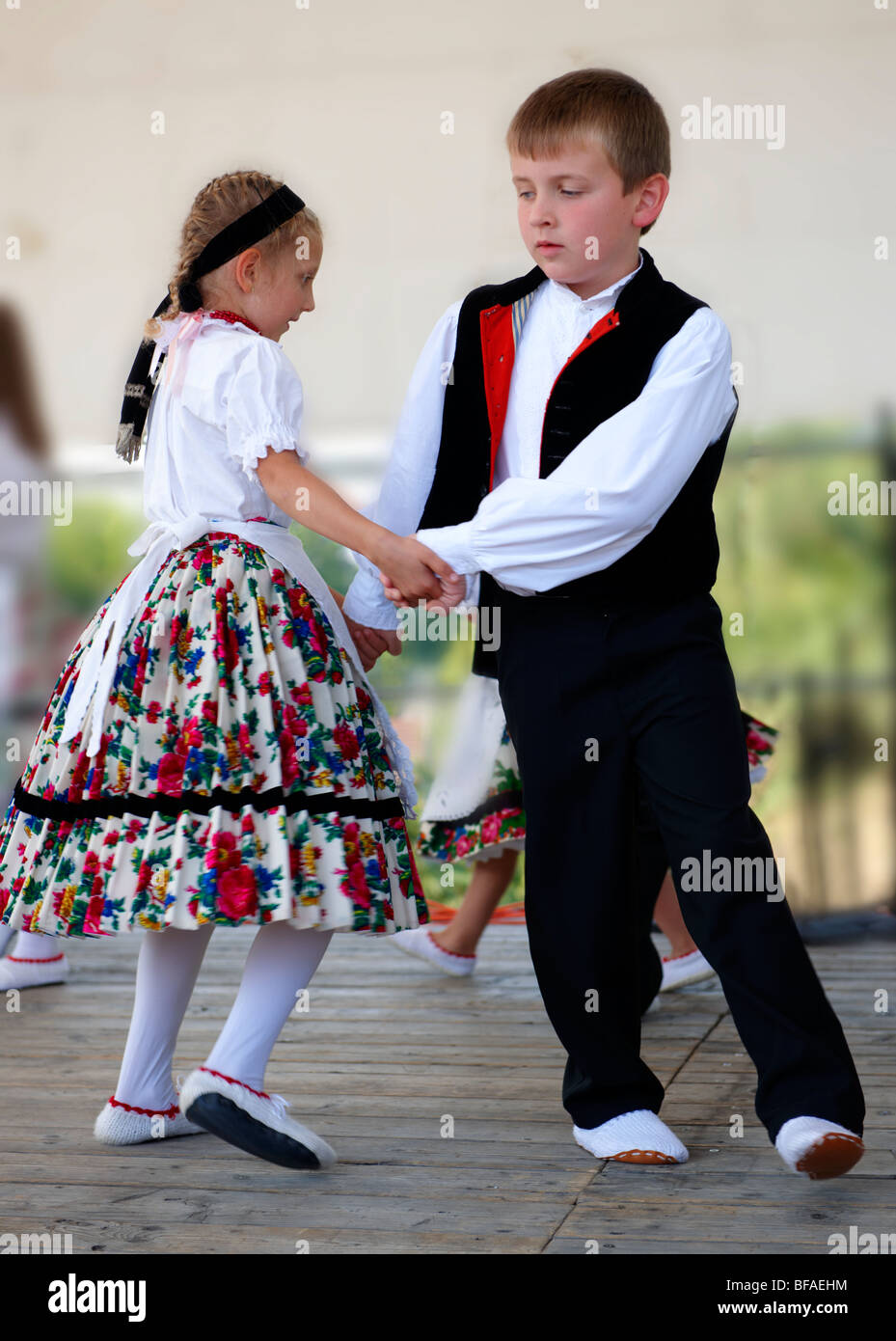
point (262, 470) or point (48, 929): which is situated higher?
point (262, 470)

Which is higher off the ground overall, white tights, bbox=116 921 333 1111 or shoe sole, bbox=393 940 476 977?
white tights, bbox=116 921 333 1111

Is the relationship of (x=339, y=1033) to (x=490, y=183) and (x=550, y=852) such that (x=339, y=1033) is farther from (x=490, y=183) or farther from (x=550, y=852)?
(x=490, y=183)

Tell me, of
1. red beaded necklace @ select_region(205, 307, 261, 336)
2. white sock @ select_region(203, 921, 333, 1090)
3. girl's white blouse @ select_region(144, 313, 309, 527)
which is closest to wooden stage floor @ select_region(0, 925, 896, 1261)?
white sock @ select_region(203, 921, 333, 1090)

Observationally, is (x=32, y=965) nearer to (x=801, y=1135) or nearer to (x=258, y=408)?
(x=258, y=408)

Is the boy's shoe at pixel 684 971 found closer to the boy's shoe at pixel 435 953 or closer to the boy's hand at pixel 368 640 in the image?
the boy's shoe at pixel 435 953

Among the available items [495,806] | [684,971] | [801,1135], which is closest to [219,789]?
[801,1135]

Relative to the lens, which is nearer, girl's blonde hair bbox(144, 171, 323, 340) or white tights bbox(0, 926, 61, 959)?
girl's blonde hair bbox(144, 171, 323, 340)

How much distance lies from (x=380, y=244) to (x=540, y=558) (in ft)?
7.52

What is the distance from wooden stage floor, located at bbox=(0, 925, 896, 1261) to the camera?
149cm

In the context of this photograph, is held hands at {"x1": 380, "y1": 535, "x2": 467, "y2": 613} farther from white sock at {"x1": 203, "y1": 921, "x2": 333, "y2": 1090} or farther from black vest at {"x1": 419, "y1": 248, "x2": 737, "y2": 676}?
white sock at {"x1": 203, "y1": 921, "x2": 333, "y2": 1090}

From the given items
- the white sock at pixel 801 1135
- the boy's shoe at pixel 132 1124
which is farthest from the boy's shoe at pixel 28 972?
the white sock at pixel 801 1135

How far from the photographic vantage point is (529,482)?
5.21 ft

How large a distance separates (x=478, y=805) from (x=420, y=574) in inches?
42.7
